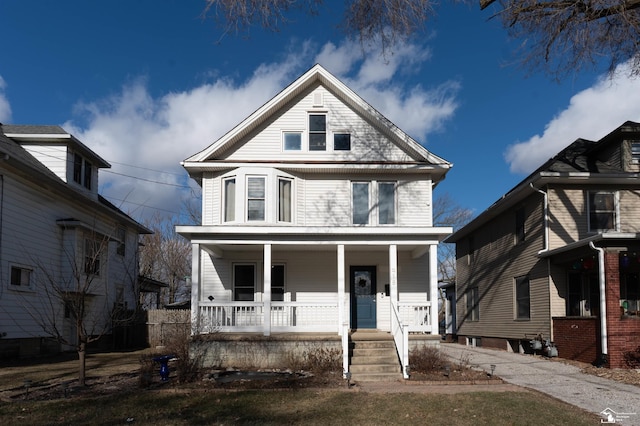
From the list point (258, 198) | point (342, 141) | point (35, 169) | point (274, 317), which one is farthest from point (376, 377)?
point (35, 169)

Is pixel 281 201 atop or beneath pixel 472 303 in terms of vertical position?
atop

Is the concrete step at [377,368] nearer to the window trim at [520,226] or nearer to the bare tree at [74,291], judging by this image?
the bare tree at [74,291]

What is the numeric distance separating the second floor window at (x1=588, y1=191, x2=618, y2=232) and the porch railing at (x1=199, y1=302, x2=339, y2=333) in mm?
8705

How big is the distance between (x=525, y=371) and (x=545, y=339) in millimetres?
3978

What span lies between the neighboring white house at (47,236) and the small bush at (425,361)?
7412 millimetres

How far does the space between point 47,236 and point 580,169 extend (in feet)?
58.2

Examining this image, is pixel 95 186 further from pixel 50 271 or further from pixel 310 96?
pixel 310 96

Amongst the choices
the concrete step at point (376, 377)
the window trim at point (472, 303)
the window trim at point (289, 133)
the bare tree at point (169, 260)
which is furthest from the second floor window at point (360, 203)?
the bare tree at point (169, 260)

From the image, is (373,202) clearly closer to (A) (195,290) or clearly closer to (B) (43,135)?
(A) (195,290)

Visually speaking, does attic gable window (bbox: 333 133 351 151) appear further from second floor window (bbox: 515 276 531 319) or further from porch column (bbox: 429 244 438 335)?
second floor window (bbox: 515 276 531 319)

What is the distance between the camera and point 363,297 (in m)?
17.7

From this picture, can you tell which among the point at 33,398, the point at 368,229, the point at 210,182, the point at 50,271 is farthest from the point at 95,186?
the point at 33,398

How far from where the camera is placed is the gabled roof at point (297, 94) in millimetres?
16812

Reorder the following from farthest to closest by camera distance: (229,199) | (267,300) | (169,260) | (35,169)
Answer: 1. (169,260)
2. (229,199)
3. (35,169)
4. (267,300)
